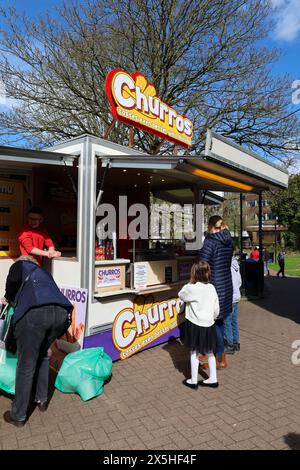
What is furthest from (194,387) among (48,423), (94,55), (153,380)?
(94,55)

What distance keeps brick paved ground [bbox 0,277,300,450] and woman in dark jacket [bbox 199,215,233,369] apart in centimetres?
67

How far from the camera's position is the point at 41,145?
43.2 feet

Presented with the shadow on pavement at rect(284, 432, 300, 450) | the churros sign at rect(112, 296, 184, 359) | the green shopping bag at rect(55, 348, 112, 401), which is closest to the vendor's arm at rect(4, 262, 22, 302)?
the green shopping bag at rect(55, 348, 112, 401)

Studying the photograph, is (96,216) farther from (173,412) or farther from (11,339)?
(173,412)

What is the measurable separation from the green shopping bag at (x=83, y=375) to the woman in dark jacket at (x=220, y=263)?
4.84 feet

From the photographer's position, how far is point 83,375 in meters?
3.70

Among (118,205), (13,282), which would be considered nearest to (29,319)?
(13,282)

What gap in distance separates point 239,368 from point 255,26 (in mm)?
11545

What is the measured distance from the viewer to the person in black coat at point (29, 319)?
10.3 feet

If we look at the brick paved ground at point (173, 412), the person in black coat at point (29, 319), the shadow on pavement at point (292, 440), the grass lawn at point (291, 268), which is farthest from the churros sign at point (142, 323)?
the grass lawn at point (291, 268)

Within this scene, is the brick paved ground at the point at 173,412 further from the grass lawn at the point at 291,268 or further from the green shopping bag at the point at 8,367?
the grass lawn at the point at 291,268

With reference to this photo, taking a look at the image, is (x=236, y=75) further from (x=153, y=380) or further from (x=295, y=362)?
(x=153, y=380)

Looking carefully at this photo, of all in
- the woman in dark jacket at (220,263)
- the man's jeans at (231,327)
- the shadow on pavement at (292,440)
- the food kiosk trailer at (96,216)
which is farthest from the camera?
the man's jeans at (231,327)

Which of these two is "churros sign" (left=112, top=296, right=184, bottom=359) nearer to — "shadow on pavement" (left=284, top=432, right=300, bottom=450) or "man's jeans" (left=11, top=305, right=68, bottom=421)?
"man's jeans" (left=11, top=305, right=68, bottom=421)
